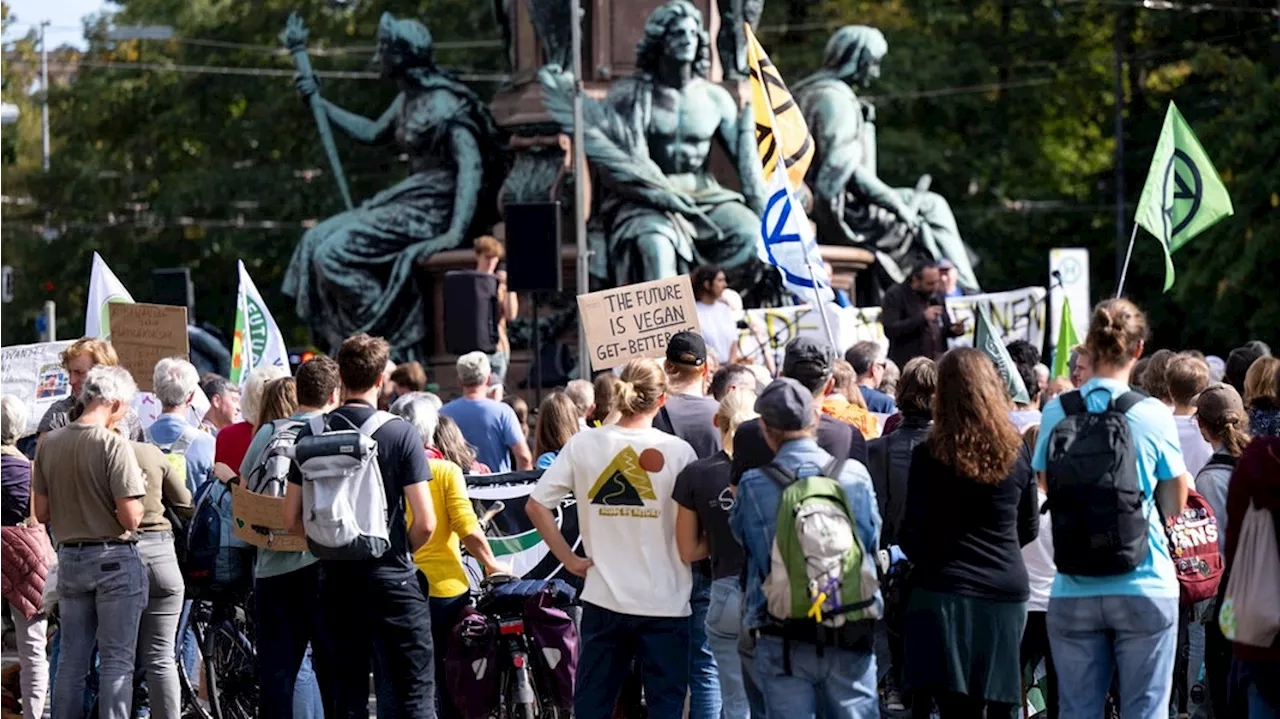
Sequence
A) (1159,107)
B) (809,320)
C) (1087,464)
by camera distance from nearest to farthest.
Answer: (1087,464)
(809,320)
(1159,107)

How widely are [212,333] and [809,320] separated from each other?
1102cm

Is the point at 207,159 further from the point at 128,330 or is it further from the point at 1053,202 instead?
the point at 128,330

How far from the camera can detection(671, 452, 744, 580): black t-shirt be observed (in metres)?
8.86

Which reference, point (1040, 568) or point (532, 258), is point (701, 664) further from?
point (532, 258)

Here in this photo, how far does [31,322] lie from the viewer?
45.3m

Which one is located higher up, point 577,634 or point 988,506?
point 988,506

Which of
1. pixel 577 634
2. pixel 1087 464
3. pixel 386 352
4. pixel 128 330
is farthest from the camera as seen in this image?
pixel 128 330

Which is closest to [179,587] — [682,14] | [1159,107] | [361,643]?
[361,643]

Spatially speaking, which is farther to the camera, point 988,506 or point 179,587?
point 179,587

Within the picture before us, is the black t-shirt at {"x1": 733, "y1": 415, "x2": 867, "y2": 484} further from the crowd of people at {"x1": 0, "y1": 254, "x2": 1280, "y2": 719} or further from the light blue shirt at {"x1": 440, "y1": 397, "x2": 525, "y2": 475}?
the light blue shirt at {"x1": 440, "y1": 397, "x2": 525, "y2": 475}

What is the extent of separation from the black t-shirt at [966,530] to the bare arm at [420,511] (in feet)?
6.21

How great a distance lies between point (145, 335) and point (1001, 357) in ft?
16.0

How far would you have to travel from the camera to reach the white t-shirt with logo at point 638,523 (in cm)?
905

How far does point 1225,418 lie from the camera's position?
9578 mm
